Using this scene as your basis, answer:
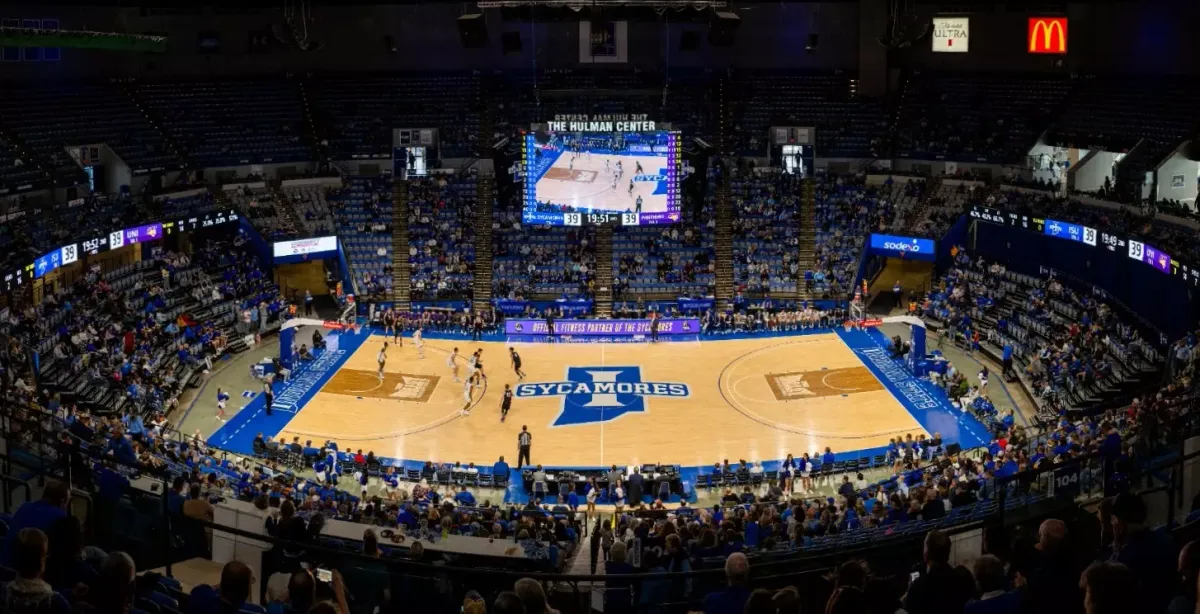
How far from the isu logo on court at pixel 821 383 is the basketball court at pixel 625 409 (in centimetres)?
8

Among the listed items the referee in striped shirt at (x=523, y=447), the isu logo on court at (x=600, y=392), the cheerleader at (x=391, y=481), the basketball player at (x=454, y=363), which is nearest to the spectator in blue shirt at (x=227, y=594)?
the cheerleader at (x=391, y=481)

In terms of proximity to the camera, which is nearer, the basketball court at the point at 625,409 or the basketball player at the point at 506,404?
the basketball court at the point at 625,409

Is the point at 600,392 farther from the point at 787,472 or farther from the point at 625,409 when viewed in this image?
the point at 787,472

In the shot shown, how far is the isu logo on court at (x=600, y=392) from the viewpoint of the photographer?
41844mm

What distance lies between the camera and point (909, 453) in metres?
35.3

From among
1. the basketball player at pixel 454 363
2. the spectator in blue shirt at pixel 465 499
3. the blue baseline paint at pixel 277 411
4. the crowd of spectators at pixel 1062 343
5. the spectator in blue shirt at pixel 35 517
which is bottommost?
the spectator in blue shirt at pixel 465 499

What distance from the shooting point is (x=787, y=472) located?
3444cm

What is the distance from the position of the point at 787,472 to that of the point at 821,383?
37.8 feet

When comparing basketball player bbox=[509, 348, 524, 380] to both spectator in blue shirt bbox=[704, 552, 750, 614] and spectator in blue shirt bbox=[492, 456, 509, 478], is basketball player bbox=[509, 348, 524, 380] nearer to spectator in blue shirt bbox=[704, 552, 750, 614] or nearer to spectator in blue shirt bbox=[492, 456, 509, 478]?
spectator in blue shirt bbox=[492, 456, 509, 478]

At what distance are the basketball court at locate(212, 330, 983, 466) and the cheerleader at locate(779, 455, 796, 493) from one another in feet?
8.85

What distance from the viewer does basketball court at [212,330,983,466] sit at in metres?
38.5

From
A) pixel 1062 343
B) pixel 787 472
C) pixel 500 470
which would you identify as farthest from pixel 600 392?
pixel 1062 343

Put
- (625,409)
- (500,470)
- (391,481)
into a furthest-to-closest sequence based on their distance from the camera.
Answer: (625,409), (500,470), (391,481)

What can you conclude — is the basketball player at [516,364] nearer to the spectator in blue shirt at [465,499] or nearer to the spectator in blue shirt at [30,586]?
the spectator in blue shirt at [465,499]
